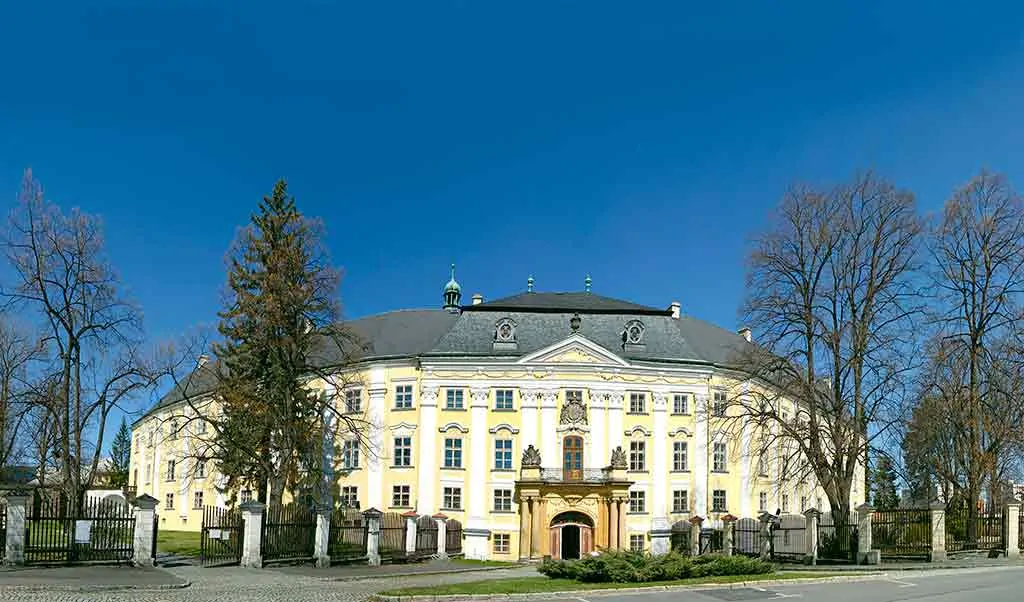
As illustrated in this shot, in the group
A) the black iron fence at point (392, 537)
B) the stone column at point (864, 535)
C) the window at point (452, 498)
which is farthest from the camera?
the window at point (452, 498)

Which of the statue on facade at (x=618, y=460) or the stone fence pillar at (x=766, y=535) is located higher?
the statue on facade at (x=618, y=460)

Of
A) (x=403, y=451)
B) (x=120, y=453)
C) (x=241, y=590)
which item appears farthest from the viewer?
(x=120, y=453)

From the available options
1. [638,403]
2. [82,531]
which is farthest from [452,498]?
[82,531]

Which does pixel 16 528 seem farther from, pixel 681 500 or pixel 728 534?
pixel 681 500

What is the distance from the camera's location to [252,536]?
3272 cm

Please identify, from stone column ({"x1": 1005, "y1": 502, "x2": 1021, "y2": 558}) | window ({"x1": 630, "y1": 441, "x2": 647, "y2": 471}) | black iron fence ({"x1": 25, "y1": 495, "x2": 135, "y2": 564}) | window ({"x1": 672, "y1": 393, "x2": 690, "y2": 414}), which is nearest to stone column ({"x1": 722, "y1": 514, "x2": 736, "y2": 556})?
window ({"x1": 630, "y1": 441, "x2": 647, "y2": 471})

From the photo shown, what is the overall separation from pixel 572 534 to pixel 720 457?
31.5ft

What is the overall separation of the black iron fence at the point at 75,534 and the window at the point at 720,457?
3410 centimetres

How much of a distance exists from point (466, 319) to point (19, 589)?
117 ft

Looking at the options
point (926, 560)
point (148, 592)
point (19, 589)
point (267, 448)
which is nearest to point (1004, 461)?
point (926, 560)

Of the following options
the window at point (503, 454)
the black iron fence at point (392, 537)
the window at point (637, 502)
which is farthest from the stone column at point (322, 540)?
the window at point (637, 502)

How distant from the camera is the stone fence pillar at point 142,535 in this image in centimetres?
3016

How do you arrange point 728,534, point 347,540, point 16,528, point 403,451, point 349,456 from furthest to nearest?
point 349,456 < point 403,451 < point 728,534 < point 347,540 < point 16,528

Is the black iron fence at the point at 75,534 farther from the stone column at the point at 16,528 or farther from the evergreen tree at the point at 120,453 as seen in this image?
the evergreen tree at the point at 120,453
